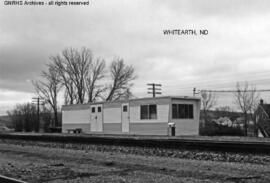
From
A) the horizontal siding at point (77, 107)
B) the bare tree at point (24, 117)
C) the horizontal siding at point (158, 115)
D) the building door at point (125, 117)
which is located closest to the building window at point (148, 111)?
the horizontal siding at point (158, 115)

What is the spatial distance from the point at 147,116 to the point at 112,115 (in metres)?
3.45

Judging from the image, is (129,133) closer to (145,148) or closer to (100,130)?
(100,130)

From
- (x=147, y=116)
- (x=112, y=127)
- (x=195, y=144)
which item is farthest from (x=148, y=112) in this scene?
(x=195, y=144)

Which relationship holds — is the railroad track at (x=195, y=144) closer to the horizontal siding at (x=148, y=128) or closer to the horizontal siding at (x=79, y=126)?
the horizontal siding at (x=148, y=128)

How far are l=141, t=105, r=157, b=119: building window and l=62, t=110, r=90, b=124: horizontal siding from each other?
645 centimetres

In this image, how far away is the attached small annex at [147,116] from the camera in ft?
85.4

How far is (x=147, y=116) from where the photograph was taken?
88.2 ft

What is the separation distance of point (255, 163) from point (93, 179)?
4.72 meters

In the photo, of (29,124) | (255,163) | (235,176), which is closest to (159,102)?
(255,163)

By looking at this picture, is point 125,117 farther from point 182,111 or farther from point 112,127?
point 182,111

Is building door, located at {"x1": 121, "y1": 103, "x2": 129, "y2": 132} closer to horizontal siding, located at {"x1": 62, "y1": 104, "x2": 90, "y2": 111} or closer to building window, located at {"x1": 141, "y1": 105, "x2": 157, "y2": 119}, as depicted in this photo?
building window, located at {"x1": 141, "y1": 105, "x2": 157, "y2": 119}

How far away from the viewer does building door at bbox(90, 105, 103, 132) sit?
30406 millimetres

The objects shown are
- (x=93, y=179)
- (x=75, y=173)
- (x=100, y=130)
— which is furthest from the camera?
(x=100, y=130)

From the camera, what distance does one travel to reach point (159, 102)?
85.9 feet
